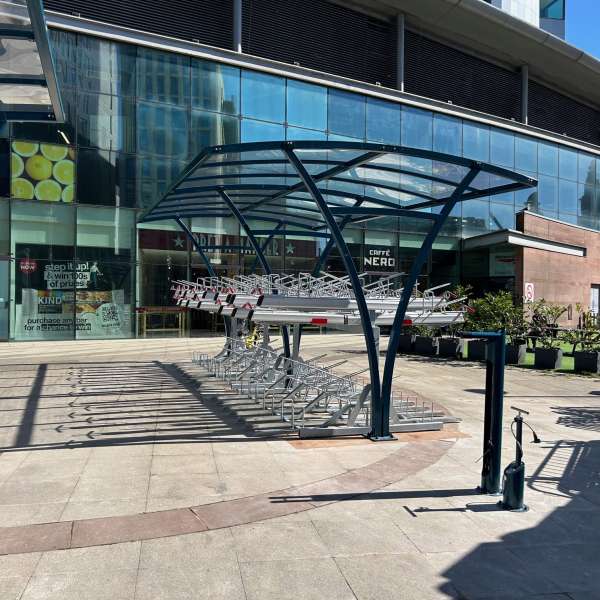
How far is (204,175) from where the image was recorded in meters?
10.6

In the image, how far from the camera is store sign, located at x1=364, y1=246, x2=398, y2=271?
30.0 metres

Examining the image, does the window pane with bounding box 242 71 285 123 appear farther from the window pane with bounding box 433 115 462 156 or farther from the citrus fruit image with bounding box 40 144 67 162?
the window pane with bounding box 433 115 462 156

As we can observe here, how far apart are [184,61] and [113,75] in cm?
306

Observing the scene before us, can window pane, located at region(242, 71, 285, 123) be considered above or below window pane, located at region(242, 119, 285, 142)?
above

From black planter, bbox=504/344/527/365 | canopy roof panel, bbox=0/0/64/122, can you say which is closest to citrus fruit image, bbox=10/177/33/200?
canopy roof panel, bbox=0/0/64/122

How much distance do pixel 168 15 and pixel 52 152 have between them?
8104mm

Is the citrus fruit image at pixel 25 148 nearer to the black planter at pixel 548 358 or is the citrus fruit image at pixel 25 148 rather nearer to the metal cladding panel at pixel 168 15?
the metal cladding panel at pixel 168 15

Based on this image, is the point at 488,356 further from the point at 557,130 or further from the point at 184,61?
the point at 557,130

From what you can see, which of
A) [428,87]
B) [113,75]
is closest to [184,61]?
[113,75]

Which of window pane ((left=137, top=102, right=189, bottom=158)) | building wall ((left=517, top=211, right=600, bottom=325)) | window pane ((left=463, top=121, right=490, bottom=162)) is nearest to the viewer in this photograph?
window pane ((left=137, top=102, right=189, bottom=158))

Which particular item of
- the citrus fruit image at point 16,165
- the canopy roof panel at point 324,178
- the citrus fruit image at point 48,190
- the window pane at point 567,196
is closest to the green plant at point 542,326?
the canopy roof panel at point 324,178

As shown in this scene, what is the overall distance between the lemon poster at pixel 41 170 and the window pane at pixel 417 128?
53.3 ft

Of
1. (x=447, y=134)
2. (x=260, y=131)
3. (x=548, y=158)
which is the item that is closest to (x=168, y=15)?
(x=260, y=131)

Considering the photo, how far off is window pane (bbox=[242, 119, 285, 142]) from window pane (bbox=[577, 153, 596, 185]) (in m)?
21.1
